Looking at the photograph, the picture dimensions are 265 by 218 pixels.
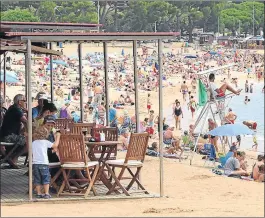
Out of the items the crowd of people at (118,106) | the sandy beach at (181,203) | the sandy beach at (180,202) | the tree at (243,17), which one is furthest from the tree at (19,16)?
the sandy beach at (181,203)

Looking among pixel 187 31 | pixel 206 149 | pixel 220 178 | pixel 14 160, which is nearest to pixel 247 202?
pixel 220 178

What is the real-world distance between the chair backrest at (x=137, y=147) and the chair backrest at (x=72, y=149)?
654 mm

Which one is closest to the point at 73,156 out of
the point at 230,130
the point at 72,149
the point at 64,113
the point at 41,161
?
the point at 72,149

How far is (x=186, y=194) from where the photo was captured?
479 inches

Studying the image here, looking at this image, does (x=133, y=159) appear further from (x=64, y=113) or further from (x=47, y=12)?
(x=47, y=12)

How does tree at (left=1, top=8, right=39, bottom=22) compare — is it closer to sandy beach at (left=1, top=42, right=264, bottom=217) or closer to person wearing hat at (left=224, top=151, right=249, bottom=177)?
person wearing hat at (left=224, top=151, right=249, bottom=177)

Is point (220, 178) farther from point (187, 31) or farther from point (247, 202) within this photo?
point (187, 31)

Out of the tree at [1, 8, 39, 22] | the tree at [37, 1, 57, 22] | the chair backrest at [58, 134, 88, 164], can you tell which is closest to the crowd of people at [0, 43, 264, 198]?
the chair backrest at [58, 134, 88, 164]

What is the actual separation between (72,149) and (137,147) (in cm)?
93

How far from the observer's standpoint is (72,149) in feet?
35.8

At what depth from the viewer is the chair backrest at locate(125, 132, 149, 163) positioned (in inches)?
444

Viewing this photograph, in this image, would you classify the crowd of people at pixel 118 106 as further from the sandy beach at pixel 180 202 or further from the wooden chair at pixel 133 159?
the sandy beach at pixel 180 202

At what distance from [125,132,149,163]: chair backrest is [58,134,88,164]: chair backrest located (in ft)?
2.15

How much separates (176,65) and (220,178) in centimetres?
6108
